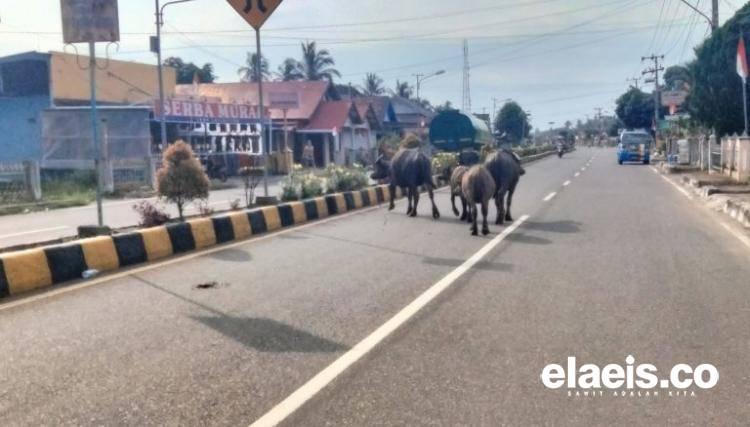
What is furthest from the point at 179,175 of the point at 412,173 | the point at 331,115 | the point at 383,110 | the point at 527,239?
the point at 383,110

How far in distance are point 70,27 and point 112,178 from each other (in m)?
17.9

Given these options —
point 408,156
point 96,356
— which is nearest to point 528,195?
point 408,156

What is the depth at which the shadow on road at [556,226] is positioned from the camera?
1332 centimetres

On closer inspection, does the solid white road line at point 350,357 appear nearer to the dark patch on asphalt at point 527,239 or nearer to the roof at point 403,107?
the dark patch on asphalt at point 527,239

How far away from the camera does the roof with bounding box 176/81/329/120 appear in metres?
49.4

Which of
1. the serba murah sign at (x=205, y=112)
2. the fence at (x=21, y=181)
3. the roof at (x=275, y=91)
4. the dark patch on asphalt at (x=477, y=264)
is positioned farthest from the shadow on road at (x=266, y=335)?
the roof at (x=275, y=91)

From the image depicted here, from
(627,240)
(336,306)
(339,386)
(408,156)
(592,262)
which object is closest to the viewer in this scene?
(339,386)

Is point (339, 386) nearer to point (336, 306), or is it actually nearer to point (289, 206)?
point (336, 306)

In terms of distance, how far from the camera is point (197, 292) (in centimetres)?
828

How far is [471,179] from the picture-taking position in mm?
12969

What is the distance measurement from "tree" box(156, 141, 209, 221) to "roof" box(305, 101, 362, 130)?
35.6 metres

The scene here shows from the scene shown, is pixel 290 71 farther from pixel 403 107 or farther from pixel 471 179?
pixel 471 179

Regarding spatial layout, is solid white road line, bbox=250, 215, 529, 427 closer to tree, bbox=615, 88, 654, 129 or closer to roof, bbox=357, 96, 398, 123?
roof, bbox=357, 96, 398, 123

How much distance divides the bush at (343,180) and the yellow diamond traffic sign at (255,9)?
6.31 metres
